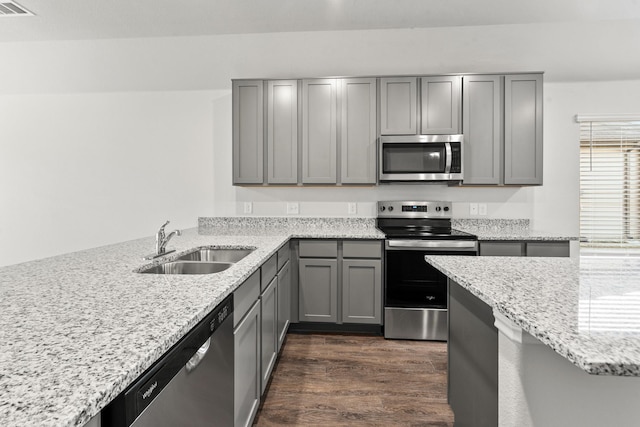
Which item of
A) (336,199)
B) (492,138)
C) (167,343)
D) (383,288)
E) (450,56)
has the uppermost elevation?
(450,56)

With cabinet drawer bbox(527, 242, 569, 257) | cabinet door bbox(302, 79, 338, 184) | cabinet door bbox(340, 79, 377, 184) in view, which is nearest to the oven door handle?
cabinet drawer bbox(527, 242, 569, 257)

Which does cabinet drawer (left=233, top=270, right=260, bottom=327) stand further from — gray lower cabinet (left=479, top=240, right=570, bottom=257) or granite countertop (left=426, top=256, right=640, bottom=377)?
gray lower cabinet (left=479, top=240, right=570, bottom=257)

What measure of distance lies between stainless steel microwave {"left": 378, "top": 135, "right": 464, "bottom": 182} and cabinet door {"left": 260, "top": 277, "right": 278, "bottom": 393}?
1.63m

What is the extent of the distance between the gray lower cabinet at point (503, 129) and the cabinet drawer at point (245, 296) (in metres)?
2.41

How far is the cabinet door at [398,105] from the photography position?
3.27 meters

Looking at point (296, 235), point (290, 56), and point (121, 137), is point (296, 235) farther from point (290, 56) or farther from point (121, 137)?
point (121, 137)

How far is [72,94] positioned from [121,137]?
2.51 feet

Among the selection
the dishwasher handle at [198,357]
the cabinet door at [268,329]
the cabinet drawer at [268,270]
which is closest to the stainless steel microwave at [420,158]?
the cabinet drawer at [268,270]

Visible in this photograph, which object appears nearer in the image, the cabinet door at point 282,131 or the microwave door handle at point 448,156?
the microwave door handle at point 448,156

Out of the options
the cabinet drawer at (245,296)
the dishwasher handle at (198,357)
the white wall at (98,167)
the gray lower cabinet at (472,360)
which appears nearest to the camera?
the dishwasher handle at (198,357)

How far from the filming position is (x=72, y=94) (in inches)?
154

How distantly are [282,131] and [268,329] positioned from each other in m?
2.01

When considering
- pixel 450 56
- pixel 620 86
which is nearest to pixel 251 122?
pixel 450 56

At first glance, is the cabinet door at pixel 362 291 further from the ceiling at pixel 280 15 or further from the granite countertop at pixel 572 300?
the ceiling at pixel 280 15
